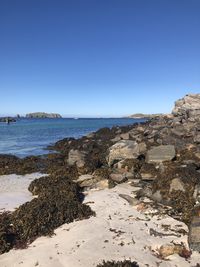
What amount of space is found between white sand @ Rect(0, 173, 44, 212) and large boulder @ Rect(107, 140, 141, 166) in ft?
14.7

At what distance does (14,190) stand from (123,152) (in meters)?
6.90

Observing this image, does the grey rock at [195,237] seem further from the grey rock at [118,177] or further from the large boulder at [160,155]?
the large boulder at [160,155]

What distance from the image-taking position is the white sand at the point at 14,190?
39.3 feet

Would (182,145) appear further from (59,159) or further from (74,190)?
(74,190)

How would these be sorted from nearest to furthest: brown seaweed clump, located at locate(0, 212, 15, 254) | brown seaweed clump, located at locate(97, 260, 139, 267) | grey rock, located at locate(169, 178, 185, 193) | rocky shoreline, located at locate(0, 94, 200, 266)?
1. brown seaweed clump, located at locate(97, 260, 139, 267)
2. brown seaweed clump, located at locate(0, 212, 15, 254)
3. rocky shoreline, located at locate(0, 94, 200, 266)
4. grey rock, located at locate(169, 178, 185, 193)

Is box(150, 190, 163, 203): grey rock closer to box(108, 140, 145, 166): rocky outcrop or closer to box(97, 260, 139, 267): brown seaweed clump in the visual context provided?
box(97, 260, 139, 267): brown seaweed clump

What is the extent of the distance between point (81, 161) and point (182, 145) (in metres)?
7.00

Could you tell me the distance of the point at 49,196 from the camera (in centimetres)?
1180

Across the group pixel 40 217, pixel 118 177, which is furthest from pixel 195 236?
pixel 118 177

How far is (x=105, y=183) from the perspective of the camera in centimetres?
1413

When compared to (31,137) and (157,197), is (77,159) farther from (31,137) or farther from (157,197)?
(31,137)

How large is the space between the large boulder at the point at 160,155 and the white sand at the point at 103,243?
6624 mm

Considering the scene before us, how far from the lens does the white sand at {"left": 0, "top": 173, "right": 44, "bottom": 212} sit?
11977 mm

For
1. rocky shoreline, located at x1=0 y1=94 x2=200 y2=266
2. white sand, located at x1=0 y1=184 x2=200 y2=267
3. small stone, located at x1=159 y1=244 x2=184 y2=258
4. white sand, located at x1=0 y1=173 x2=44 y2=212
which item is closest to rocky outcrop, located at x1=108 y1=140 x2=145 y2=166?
rocky shoreline, located at x1=0 y1=94 x2=200 y2=266
